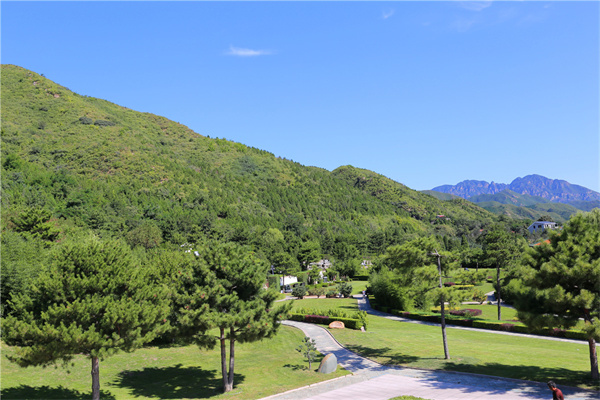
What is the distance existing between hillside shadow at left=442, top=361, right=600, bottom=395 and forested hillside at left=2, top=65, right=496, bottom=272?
35533 millimetres

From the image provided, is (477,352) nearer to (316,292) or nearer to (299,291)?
(299,291)

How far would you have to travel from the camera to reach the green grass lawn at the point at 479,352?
20891mm

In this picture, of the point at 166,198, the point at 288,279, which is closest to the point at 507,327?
the point at 288,279

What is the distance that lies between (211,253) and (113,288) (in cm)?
497

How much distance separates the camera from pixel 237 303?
1975 centimetres

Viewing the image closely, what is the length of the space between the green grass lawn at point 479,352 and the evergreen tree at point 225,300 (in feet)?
32.2

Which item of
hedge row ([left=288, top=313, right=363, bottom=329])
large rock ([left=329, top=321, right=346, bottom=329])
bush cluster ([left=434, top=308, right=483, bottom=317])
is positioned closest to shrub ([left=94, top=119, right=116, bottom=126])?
hedge row ([left=288, top=313, right=363, bottom=329])

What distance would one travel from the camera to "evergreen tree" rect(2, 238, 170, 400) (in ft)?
52.2

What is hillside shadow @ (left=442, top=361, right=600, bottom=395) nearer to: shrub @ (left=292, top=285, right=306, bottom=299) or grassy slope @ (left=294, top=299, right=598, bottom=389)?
grassy slope @ (left=294, top=299, right=598, bottom=389)

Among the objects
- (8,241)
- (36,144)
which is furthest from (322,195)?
(8,241)

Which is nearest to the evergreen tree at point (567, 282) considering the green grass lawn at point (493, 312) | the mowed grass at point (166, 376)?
the mowed grass at point (166, 376)

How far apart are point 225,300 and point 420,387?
10.4 metres

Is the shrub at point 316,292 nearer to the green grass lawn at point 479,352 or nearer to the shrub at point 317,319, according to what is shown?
the shrub at point 317,319

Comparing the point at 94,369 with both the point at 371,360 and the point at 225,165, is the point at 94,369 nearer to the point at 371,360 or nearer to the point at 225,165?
the point at 371,360
